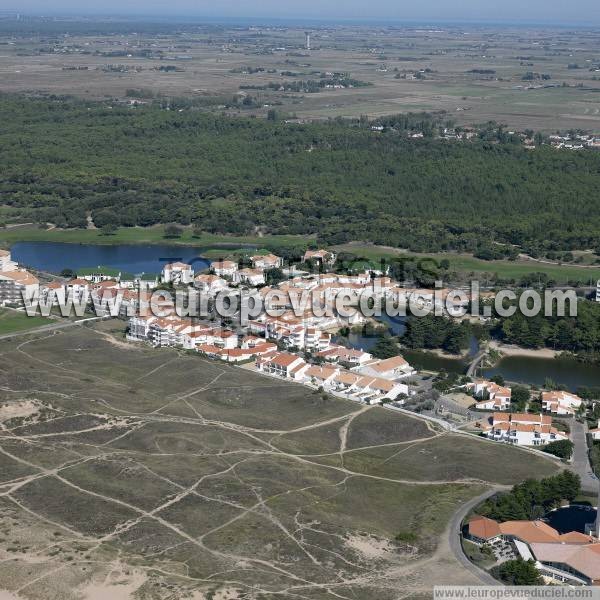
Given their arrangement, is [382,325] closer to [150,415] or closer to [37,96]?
[150,415]

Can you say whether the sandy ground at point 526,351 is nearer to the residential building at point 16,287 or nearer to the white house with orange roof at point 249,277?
the white house with orange roof at point 249,277

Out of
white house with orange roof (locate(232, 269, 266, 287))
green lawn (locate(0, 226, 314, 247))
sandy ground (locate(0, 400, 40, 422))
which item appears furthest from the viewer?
green lawn (locate(0, 226, 314, 247))

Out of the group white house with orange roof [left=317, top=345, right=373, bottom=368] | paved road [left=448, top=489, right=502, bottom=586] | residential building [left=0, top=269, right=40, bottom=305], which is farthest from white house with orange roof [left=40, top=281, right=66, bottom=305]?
paved road [left=448, top=489, right=502, bottom=586]

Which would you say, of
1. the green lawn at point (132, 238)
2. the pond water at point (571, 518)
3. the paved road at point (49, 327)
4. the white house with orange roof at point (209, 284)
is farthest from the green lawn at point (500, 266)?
the pond water at point (571, 518)

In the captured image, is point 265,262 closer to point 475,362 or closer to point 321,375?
point 475,362

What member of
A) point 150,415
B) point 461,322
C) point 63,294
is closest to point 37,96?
point 63,294

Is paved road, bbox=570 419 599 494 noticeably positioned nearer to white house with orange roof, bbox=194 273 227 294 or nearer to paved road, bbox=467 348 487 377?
paved road, bbox=467 348 487 377
